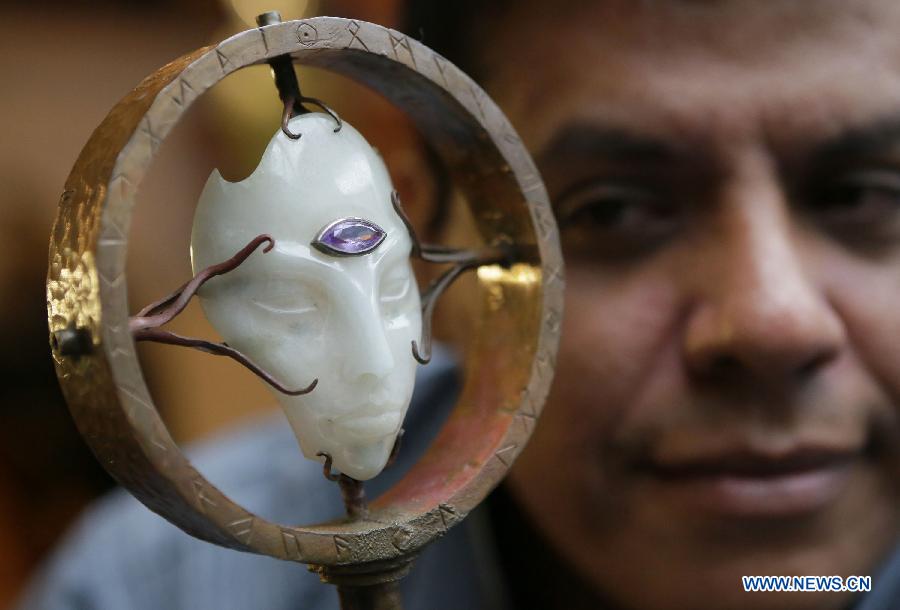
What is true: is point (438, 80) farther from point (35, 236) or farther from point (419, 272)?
point (35, 236)

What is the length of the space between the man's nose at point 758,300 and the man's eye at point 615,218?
1.5 inches

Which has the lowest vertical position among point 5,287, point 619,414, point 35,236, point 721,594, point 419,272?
point 721,594

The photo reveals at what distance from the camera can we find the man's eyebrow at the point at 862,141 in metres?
0.59

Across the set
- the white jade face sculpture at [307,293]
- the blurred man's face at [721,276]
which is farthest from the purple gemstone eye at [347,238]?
the blurred man's face at [721,276]

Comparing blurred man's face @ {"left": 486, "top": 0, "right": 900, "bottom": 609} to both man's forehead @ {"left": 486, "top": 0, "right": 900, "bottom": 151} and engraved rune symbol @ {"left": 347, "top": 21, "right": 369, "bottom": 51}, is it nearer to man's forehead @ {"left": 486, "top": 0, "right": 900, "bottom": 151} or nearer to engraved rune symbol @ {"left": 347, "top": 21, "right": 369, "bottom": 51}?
man's forehead @ {"left": 486, "top": 0, "right": 900, "bottom": 151}

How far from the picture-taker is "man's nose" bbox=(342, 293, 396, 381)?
38 cm

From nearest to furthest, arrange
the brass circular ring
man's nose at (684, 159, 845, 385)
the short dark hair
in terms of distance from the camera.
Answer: the brass circular ring → man's nose at (684, 159, 845, 385) → the short dark hair

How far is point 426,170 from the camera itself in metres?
0.77

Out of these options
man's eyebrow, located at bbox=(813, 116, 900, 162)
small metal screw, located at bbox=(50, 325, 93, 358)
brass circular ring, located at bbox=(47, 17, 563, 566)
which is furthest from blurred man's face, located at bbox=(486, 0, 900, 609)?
small metal screw, located at bbox=(50, 325, 93, 358)

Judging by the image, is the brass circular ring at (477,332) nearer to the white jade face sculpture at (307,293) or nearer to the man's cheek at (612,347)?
the white jade face sculpture at (307,293)

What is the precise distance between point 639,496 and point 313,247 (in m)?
0.35

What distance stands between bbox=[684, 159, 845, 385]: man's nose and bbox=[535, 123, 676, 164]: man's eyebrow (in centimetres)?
5

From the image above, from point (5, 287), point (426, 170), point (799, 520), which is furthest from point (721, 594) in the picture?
point (5, 287)

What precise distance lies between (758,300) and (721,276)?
0.11 feet
